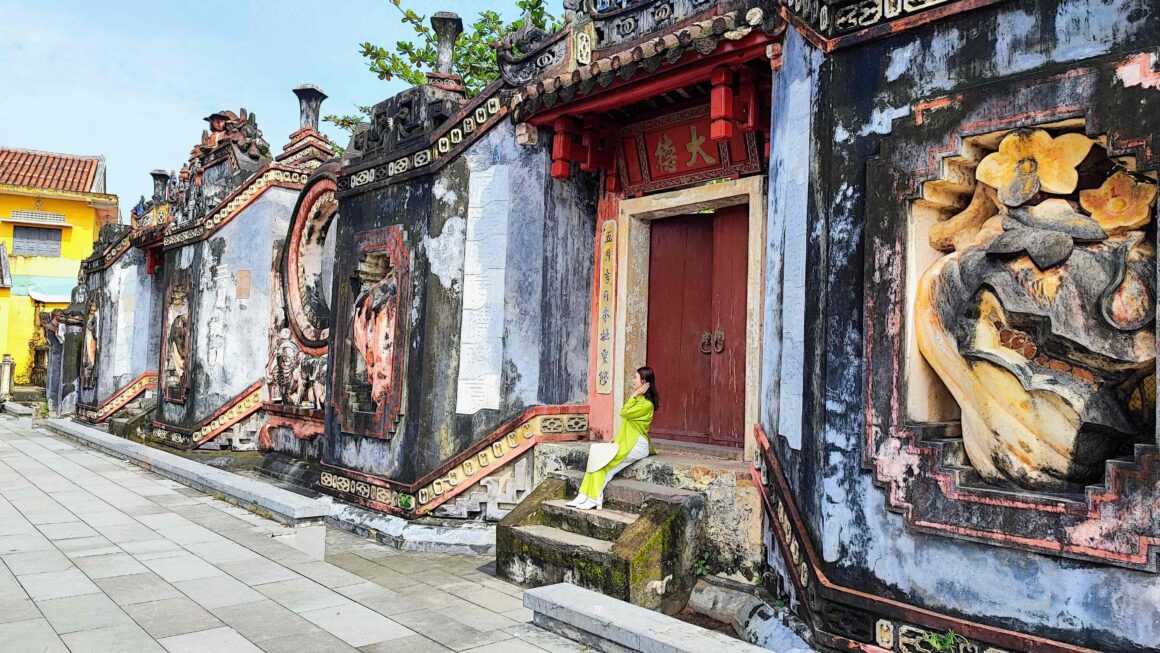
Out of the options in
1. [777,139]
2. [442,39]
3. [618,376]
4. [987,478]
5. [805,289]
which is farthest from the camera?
[442,39]

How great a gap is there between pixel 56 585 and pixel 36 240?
2632 centimetres

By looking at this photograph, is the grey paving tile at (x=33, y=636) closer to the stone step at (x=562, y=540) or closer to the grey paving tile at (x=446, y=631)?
the grey paving tile at (x=446, y=631)

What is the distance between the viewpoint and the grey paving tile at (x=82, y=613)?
4.02 m

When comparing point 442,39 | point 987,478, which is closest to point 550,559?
point 987,478

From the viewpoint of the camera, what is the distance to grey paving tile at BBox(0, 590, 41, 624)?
4.10 meters

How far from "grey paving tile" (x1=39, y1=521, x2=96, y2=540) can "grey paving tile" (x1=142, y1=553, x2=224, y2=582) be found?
115 centimetres

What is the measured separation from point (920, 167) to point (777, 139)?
1322 millimetres

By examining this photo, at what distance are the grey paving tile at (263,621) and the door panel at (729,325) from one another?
3.69m

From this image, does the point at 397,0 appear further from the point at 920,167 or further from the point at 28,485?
the point at 920,167

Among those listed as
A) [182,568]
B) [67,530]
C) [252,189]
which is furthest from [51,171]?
[182,568]

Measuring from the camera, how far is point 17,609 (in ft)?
13.9

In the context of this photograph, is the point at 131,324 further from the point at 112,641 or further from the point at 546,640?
the point at 546,640

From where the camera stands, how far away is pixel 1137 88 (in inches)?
136

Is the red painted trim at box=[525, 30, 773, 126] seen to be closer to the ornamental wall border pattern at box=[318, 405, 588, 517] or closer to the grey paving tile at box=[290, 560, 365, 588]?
the ornamental wall border pattern at box=[318, 405, 588, 517]
